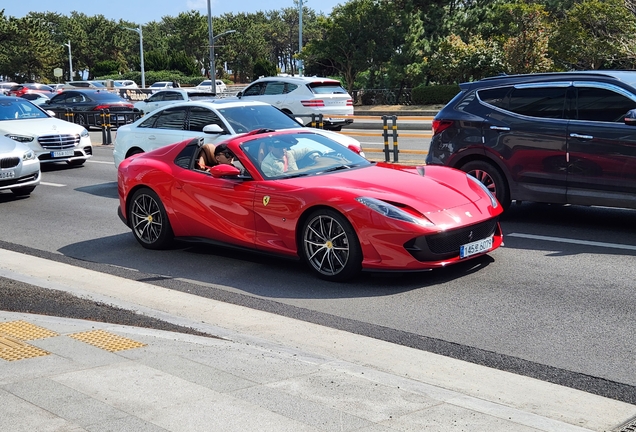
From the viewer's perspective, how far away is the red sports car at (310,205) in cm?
774

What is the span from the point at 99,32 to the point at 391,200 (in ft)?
362

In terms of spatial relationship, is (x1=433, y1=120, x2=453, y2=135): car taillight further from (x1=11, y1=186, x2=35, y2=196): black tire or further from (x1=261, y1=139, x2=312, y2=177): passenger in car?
(x1=11, y1=186, x2=35, y2=196): black tire

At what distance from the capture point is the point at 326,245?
26.6ft

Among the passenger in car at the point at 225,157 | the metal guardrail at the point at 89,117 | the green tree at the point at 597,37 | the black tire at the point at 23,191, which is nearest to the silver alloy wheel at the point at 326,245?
the passenger in car at the point at 225,157

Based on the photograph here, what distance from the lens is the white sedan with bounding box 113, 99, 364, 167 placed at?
1378cm

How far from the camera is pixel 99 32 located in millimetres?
111375

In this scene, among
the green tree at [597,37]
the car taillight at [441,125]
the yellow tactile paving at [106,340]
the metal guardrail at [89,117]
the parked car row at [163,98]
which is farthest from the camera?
the green tree at [597,37]

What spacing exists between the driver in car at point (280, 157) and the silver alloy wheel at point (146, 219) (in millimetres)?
1645

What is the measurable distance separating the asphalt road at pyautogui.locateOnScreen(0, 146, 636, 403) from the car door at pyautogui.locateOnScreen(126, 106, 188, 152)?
2.80 metres

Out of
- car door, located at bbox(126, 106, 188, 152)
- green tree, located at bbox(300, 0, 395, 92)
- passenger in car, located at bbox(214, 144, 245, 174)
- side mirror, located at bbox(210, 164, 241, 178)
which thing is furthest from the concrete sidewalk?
green tree, located at bbox(300, 0, 395, 92)

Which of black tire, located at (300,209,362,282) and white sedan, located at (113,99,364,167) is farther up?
white sedan, located at (113,99,364,167)

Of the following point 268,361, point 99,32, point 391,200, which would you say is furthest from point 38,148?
point 99,32

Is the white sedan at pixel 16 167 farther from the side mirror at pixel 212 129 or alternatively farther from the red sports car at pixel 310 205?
the red sports car at pixel 310 205

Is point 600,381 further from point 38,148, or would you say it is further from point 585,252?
point 38,148
